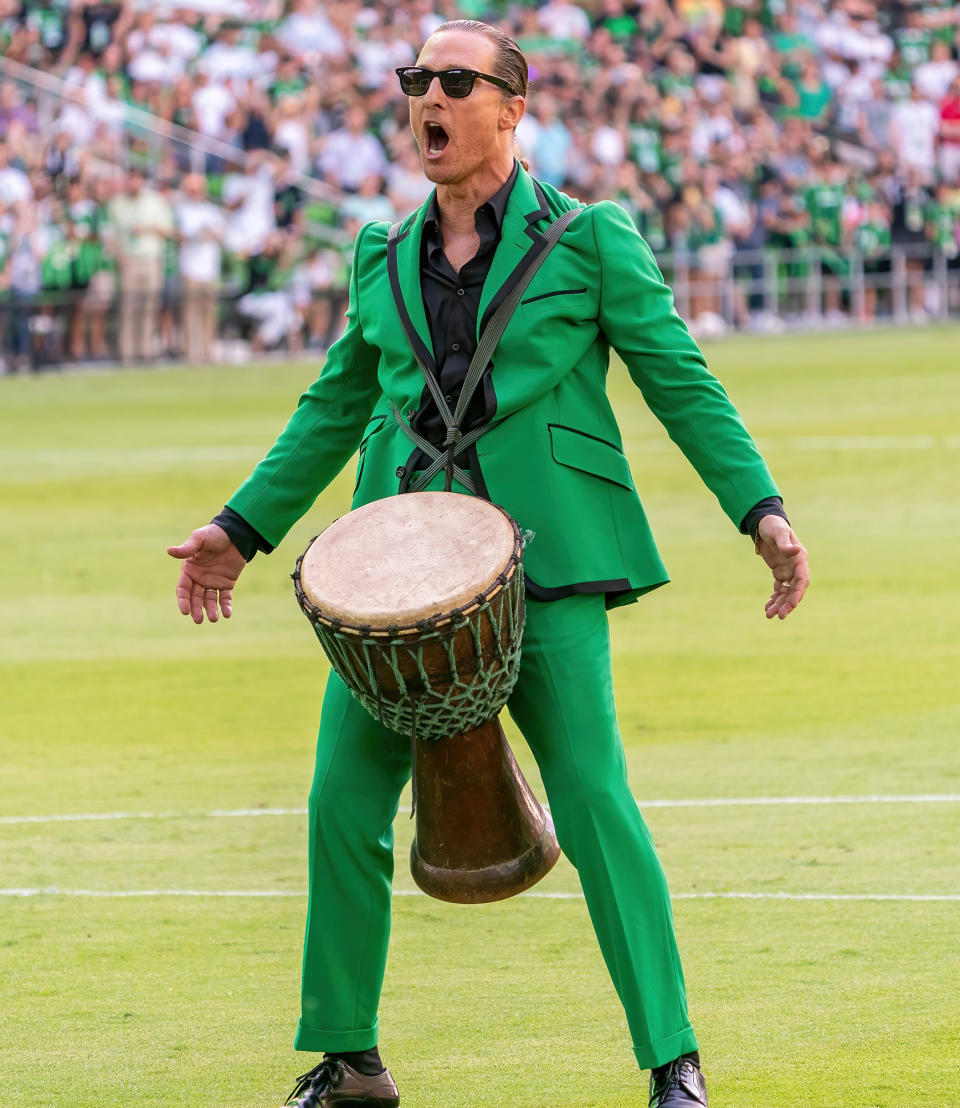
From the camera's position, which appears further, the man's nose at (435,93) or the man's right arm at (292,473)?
the man's right arm at (292,473)

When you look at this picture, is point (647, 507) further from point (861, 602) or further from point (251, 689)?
point (251, 689)

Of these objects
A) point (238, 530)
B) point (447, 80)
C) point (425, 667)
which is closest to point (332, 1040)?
point (425, 667)

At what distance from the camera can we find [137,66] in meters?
31.4

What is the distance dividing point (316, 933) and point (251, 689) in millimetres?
5502

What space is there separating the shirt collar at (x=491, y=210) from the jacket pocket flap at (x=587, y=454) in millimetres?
464

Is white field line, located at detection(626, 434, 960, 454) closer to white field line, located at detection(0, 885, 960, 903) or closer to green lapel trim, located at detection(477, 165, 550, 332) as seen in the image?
white field line, located at detection(0, 885, 960, 903)

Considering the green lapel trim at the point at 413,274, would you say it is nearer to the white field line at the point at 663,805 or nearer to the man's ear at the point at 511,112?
the man's ear at the point at 511,112

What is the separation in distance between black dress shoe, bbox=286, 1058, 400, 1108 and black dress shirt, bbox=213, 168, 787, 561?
1263 millimetres

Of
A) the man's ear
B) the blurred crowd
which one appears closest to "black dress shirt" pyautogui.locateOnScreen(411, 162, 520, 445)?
the man's ear

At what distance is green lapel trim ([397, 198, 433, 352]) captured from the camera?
4.80 metres

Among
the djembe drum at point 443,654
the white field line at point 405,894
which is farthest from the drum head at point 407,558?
the white field line at point 405,894

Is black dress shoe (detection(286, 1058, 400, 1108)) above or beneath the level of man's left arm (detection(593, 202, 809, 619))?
beneath

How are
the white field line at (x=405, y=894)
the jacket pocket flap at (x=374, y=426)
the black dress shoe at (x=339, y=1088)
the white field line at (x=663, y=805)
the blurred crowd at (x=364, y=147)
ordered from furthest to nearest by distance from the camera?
the blurred crowd at (x=364, y=147)
the white field line at (x=663, y=805)
the white field line at (x=405, y=894)
the jacket pocket flap at (x=374, y=426)
the black dress shoe at (x=339, y=1088)

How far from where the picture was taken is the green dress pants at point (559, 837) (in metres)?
4.54
